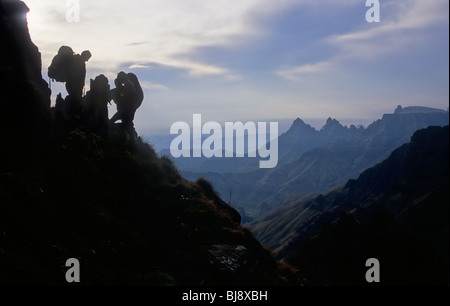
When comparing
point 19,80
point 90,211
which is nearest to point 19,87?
point 19,80

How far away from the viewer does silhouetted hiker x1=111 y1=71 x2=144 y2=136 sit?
114 ft

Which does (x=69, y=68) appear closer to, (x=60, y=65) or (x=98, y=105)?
(x=60, y=65)

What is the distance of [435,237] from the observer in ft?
596

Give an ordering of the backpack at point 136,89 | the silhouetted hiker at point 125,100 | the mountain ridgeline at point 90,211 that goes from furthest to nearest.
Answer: the backpack at point 136,89 → the silhouetted hiker at point 125,100 → the mountain ridgeline at point 90,211

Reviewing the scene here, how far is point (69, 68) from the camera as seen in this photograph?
3133 cm

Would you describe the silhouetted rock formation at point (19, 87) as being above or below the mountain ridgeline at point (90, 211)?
above

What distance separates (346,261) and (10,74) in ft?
117

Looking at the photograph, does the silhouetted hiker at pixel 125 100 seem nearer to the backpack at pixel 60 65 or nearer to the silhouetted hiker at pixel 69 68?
the silhouetted hiker at pixel 69 68

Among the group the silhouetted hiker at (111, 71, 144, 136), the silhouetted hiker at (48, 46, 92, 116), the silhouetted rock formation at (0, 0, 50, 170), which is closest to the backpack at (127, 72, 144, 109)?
the silhouetted hiker at (111, 71, 144, 136)

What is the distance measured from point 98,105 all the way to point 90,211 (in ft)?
44.0

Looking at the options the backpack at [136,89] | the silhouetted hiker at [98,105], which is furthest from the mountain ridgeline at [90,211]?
the backpack at [136,89]

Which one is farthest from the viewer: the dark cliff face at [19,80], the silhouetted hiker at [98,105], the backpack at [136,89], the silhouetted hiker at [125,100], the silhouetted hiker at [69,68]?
the backpack at [136,89]

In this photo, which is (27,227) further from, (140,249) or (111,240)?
(140,249)

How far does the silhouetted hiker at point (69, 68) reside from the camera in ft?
103
